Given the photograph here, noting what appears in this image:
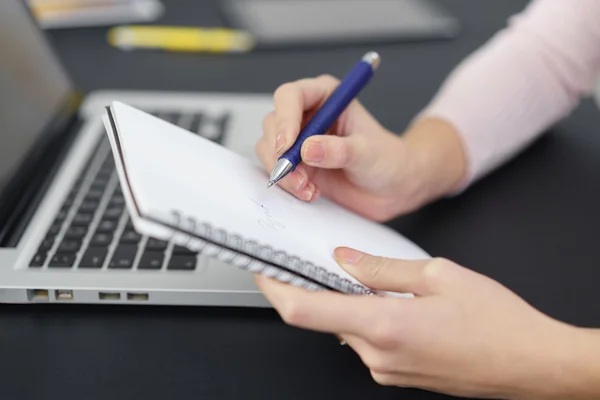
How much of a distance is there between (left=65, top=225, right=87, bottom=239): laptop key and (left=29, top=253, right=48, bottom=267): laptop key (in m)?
0.03

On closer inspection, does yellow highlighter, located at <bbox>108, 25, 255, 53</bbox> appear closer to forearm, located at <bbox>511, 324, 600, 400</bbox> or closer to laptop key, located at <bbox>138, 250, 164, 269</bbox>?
laptop key, located at <bbox>138, 250, 164, 269</bbox>

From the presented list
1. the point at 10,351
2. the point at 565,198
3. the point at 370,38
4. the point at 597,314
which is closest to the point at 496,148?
the point at 565,198

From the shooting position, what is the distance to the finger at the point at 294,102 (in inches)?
17.8

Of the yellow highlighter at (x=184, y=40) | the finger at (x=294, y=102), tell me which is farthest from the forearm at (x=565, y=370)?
the yellow highlighter at (x=184, y=40)

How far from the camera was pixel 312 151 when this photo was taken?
0.44 m

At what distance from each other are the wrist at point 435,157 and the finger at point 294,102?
0.30 feet

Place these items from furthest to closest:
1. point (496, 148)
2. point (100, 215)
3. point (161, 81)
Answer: point (161, 81)
point (496, 148)
point (100, 215)

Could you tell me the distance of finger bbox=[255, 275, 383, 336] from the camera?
344 mm

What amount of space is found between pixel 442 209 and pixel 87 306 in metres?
0.31

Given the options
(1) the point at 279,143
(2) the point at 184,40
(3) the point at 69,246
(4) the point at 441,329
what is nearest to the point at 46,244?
(3) the point at 69,246

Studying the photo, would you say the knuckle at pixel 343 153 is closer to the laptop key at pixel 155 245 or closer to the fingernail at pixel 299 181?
the fingernail at pixel 299 181

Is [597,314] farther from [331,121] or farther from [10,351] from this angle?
[10,351]

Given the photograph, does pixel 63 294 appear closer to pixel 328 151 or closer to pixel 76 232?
pixel 76 232

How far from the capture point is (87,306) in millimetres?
459
